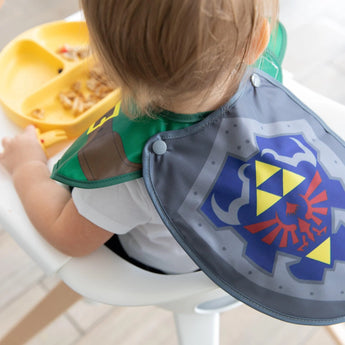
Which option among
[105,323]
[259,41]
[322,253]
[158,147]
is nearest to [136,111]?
[158,147]

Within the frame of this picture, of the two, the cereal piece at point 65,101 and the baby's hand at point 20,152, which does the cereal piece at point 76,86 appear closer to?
the cereal piece at point 65,101

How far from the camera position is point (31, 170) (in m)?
0.64

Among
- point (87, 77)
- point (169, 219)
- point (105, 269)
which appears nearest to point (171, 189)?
point (169, 219)

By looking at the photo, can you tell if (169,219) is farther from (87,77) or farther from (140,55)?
(87,77)

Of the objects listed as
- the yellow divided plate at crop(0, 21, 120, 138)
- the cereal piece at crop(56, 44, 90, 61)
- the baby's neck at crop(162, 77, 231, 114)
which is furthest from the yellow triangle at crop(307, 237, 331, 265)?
the cereal piece at crop(56, 44, 90, 61)

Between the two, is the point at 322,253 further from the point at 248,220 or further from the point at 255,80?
the point at 255,80

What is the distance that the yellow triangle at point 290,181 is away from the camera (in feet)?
1.79

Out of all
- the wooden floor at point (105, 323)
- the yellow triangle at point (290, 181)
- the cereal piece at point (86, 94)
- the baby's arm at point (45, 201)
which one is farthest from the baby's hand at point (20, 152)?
the wooden floor at point (105, 323)

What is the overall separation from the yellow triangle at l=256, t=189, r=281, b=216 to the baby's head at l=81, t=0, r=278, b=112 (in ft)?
0.47

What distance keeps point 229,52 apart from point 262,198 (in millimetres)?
188

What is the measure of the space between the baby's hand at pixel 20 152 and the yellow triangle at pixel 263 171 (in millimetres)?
322

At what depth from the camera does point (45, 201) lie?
0.61 meters

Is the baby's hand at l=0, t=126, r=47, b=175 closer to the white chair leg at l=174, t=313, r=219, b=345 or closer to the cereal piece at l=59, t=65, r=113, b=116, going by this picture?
the cereal piece at l=59, t=65, r=113, b=116

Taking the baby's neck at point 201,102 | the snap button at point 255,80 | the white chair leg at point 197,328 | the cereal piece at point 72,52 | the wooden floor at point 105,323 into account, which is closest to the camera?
the baby's neck at point 201,102
